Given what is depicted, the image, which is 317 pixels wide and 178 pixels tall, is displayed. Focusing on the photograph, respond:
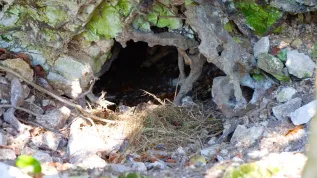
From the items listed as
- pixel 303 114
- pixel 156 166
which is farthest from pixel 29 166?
pixel 303 114

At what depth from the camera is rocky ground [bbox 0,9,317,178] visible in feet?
9.71

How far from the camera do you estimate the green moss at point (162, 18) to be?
12.7 feet

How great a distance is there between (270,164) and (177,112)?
5.58 feet

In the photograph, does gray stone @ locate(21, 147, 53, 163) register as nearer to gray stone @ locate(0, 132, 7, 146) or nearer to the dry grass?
gray stone @ locate(0, 132, 7, 146)

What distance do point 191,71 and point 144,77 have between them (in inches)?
50.6

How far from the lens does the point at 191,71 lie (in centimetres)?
419

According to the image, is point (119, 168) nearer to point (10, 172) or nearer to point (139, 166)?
point (139, 166)

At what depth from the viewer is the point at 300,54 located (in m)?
3.46

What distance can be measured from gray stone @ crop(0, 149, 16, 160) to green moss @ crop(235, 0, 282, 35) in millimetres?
2031

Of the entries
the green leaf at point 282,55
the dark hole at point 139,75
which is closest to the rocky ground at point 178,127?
the green leaf at point 282,55

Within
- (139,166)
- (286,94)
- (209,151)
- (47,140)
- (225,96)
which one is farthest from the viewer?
(225,96)

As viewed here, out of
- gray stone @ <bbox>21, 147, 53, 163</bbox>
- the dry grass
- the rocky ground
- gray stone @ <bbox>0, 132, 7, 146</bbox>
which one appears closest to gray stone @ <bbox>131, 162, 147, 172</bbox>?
the rocky ground

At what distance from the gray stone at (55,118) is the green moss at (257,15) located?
5.47 ft

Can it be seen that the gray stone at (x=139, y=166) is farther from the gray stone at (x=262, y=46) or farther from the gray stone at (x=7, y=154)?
the gray stone at (x=262, y=46)
